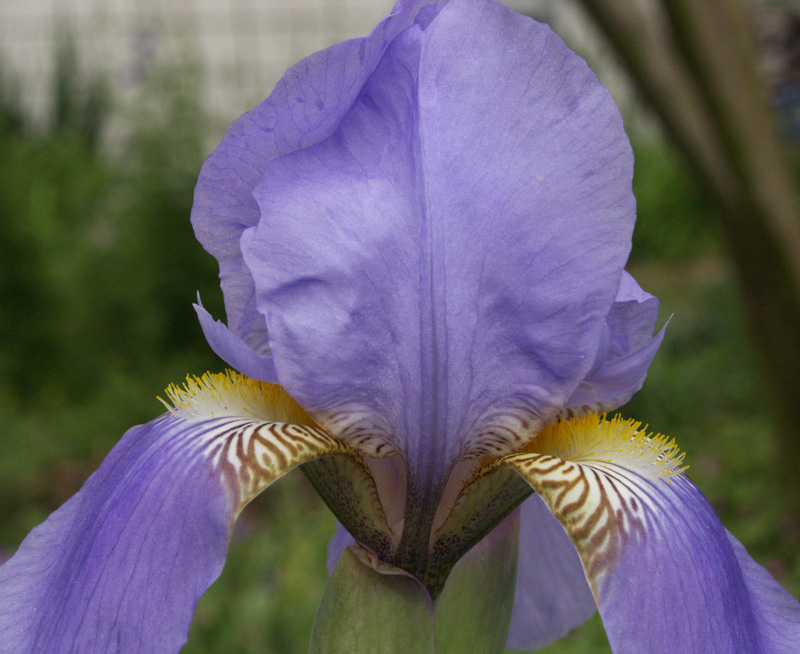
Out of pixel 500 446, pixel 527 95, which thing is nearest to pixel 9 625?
pixel 500 446

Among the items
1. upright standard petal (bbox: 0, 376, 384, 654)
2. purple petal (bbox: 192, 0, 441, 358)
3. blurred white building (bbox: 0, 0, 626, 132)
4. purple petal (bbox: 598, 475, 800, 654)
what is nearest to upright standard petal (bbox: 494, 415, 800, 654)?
purple petal (bbox: 598, 475, 800, 654)

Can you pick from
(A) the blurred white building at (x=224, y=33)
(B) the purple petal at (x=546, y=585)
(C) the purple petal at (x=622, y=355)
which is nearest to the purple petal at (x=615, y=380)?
(C) the purple petal at (x=622, y=355)

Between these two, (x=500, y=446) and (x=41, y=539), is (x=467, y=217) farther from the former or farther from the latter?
(x=41, y=539)

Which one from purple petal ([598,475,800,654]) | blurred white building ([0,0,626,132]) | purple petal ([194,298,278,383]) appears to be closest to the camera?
purple petal ([598,475,800,654])

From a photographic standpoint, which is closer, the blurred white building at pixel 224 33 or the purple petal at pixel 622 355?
the purple petal at pixel 622 355

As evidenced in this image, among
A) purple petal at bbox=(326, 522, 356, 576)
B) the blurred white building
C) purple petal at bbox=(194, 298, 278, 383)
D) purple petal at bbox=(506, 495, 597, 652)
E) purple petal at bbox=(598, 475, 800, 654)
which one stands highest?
the blurred white building

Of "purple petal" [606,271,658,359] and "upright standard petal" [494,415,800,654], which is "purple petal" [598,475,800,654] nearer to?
"upright standard petal" [494,415,800,654]

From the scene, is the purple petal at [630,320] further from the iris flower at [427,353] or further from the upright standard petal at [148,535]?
the upright standard petal at [148,535]
